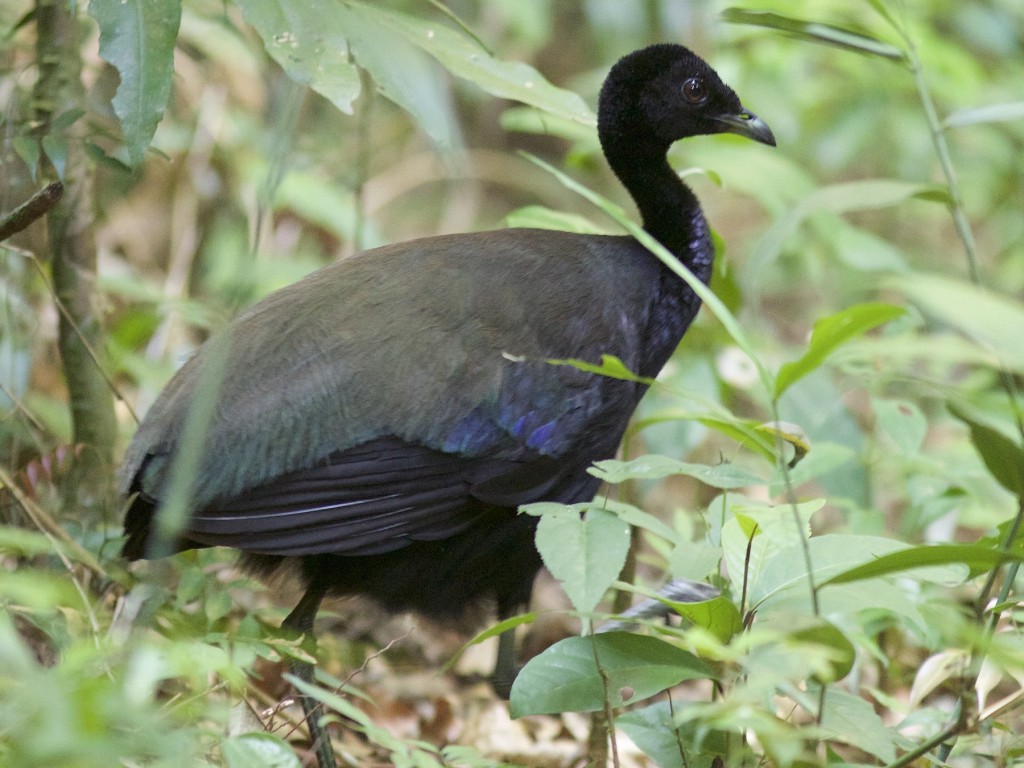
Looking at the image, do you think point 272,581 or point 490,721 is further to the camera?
point 490,721

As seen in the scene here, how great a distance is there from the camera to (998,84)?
6934 mm

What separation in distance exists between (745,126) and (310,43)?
168 centimetres

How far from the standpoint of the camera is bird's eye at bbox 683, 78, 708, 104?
3.44m

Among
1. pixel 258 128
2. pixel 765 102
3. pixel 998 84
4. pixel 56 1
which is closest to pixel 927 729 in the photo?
pixel 56 1

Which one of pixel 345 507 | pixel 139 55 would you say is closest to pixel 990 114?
pixel 345 507

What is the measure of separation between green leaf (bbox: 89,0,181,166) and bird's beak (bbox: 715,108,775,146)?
1846 mm

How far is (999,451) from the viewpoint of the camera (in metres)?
1.62

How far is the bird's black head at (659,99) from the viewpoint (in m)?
3.43

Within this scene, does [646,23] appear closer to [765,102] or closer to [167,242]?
[765,102]

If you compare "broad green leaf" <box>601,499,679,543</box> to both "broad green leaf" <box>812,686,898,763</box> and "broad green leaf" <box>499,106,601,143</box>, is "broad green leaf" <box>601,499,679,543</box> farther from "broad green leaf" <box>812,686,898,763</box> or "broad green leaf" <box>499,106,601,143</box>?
"broad green leaf" <box>499,106,601,143</box>

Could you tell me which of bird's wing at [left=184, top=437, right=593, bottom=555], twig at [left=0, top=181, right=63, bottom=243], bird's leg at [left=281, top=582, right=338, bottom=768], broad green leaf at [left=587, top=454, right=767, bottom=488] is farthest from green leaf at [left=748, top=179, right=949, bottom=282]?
twig at [left=0, top=181, right=63, bottom=243]

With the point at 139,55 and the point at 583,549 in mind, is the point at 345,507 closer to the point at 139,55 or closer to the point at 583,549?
the point at 583,549

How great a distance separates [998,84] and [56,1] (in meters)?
5.84

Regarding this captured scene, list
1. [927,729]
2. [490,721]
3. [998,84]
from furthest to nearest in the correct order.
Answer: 1. [998,84]
2. [490,721]
3. [927,729]
